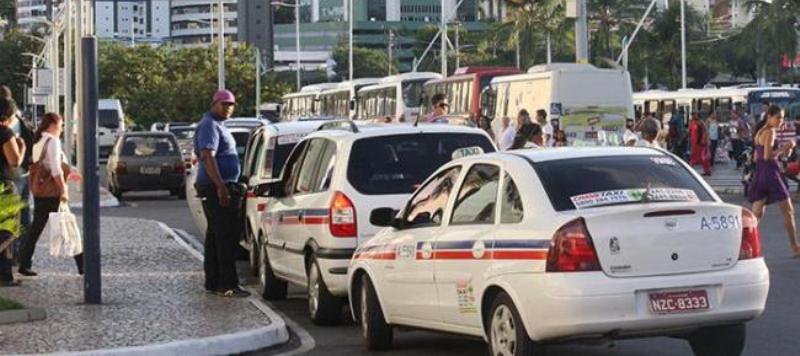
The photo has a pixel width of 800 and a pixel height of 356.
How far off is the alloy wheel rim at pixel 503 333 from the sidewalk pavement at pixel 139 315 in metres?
2.52

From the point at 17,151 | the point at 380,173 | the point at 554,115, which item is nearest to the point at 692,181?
the point at 380,173

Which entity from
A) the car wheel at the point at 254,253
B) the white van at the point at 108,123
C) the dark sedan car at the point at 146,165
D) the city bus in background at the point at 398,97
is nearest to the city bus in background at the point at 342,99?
the city bus in background at the point at 398,97

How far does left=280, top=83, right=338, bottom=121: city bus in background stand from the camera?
64688mm

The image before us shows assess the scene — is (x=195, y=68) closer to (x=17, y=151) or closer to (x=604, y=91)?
(x=604, y=91)

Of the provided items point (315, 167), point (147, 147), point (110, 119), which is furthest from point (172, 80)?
point (315, 167)

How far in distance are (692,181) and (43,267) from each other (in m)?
9.84

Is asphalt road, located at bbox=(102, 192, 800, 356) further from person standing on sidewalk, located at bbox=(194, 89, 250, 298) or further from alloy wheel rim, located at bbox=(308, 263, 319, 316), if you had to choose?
person standing on sidewalk, located at bbox=(194, 89, 250, 298)

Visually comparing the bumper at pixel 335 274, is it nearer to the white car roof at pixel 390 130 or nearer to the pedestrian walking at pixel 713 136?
the white car roof at pixel 390 130

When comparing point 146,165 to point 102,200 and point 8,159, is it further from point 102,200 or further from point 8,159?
point 8,159

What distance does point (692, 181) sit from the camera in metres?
9.92

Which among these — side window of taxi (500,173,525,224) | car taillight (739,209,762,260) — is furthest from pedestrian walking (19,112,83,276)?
car taillight (739,209,762,260)

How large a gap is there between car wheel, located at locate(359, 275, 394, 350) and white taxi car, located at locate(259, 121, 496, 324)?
1.06m

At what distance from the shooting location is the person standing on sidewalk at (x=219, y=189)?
14133 mm

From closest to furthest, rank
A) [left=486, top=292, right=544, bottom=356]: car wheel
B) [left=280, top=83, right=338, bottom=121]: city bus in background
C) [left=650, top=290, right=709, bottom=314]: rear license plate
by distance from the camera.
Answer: [left=650, top=290, right=709, bottom=314]: rear license plate → [left=486, top=292, right=544, bottom=356]: car wheel → [left=280, top=83, right=338, bottom=121]: city bus in background
